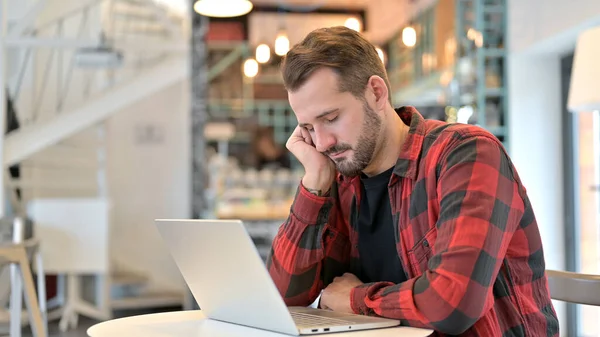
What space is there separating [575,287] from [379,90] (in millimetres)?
668

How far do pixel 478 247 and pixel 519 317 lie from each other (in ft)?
0.77

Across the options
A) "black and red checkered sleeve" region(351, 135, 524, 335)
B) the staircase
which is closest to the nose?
"black and red checkered sleeve" region(351, 135, 524, 335)

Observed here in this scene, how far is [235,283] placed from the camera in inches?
56.4

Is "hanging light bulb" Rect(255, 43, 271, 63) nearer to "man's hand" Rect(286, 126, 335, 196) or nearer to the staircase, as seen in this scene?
the staircase

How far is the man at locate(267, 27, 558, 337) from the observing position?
4.75 ft

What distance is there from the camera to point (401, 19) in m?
9.17

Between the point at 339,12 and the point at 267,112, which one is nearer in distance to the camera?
the point at 267,112

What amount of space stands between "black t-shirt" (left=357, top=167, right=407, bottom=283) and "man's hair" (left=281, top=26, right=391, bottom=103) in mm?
230

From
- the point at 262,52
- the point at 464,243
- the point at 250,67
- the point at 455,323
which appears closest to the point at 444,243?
the point at 464,243

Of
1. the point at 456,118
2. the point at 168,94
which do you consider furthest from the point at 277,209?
the point at 168,94

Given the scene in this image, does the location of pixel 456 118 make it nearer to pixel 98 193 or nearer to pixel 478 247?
pixel 98 193

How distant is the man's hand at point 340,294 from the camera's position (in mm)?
1651

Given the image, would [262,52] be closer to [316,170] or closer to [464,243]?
[316,170]

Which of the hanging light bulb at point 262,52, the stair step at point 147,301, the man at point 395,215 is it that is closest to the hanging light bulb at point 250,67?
the hanging light bulb at point 262,52
